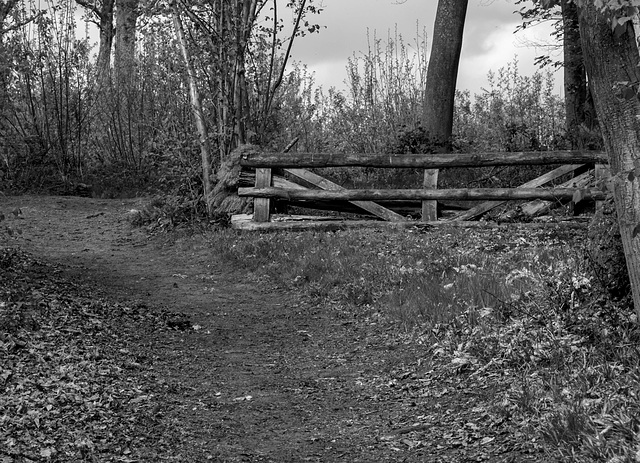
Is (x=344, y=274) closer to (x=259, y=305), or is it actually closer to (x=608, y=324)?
(x=259, y=305)

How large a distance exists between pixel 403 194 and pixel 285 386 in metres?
7.38

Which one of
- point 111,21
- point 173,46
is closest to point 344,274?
point 173,46

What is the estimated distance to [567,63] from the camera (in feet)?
57.0

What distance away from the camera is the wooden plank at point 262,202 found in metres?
13.5

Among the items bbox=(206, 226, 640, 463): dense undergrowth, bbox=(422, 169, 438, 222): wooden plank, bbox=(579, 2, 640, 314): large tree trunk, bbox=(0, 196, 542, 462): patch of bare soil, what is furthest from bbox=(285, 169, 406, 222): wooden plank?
bbox=(579, 2, 640, 314): large tree trunk

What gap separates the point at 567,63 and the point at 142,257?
10443 mm

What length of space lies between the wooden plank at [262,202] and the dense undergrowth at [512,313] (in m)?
1.95

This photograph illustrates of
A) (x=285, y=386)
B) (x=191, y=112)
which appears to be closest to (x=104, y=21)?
(x=191, y=112)

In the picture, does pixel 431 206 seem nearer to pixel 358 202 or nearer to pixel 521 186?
pixel 358 202

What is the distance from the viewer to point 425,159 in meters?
13.2

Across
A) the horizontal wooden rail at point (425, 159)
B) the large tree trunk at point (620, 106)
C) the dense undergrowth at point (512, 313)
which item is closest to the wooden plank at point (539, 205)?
the horizontal wooden rail at point (425, 159)

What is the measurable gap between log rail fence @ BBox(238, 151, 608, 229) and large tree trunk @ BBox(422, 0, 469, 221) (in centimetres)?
470

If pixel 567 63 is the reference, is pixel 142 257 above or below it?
below

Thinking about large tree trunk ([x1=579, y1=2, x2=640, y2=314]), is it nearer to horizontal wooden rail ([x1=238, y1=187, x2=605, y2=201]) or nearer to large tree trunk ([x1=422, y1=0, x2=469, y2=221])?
horizontal wooden rail ([x1=238, y1=187, x2=605, y2=201])
